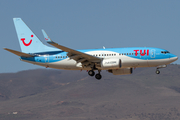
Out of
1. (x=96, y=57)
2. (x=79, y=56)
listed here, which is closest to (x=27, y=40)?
(x=79, y=56)

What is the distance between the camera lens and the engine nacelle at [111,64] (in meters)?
59.3

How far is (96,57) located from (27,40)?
1655 centimetres

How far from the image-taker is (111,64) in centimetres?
5950

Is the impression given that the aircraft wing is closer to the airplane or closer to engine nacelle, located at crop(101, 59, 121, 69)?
the airplane

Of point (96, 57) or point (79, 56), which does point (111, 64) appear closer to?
point (96, 57)

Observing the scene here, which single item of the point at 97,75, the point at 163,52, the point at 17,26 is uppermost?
the point at 17,26

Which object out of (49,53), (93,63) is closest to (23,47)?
(49,53)

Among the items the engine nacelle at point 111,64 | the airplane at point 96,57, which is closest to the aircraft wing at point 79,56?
the airplane at point 96,57

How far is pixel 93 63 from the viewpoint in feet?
204

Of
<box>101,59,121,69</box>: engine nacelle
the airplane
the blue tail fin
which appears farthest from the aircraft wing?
the blue tail fin

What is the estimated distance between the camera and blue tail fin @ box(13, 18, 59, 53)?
217ft

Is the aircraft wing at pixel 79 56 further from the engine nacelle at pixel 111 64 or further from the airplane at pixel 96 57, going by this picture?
the engine nacelle at pixel 111 64

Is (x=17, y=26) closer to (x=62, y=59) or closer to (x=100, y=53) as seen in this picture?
(x=62, y=59)

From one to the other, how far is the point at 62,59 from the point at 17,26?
43.2 feet
